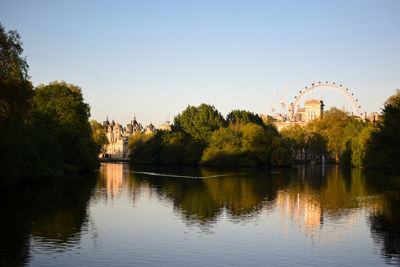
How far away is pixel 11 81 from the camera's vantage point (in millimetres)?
37594

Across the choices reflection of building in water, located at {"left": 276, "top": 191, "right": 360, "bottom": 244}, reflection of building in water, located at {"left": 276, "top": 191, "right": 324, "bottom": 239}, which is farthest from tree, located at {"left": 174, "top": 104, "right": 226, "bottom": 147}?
reflection of building in water, located at {"left": 276, "top": 191, "right": 360, "bottom": 244}

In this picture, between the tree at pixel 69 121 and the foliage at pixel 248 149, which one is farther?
the foliage at pixel 248 149

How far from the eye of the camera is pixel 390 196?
39.6 m

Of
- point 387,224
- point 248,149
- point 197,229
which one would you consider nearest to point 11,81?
point 197,229

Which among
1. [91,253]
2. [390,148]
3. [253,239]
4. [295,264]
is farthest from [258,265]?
[390,148]

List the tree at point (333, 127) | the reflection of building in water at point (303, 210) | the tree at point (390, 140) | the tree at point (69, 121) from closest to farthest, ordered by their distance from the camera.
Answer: the reflection of building in water at point (303, 210) → the tree at point (390, 140) → the tree at point (69, 121) → the tree at point (333, 127)

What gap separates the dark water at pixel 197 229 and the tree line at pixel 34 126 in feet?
12.5

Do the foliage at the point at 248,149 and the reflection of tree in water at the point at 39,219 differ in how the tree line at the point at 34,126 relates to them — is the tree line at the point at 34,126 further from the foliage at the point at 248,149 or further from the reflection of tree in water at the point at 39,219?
the foliage at the point at 248,149

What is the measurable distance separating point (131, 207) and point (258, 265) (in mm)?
17218

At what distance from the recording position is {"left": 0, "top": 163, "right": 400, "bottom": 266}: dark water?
18.8 m

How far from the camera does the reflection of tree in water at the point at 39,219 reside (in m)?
19.7

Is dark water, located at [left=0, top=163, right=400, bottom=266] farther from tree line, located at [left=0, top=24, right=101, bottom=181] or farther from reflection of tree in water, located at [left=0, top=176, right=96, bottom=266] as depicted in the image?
tree line, located at [left=0, top=24, right=101, bottom=181]

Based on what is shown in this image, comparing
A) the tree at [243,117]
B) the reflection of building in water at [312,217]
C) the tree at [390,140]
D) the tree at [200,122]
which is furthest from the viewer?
the tree at [243,117]

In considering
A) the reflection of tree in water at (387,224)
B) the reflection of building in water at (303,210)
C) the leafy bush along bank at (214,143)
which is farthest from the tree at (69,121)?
the reflection of tree in water at (387,224)
